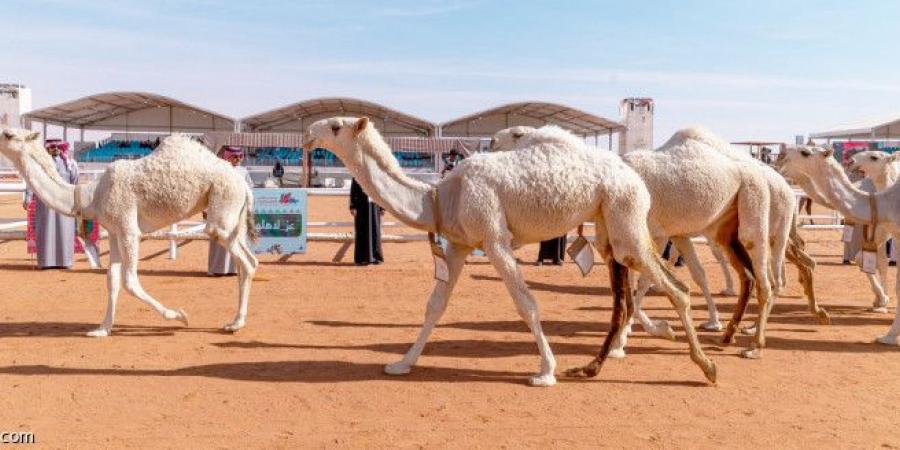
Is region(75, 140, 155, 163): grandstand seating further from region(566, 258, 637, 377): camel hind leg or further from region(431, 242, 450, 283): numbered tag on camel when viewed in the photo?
region(566, 258, 637, 377): camel hind leg

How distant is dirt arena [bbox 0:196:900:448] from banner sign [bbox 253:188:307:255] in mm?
3660

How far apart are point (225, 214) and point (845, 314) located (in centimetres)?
712

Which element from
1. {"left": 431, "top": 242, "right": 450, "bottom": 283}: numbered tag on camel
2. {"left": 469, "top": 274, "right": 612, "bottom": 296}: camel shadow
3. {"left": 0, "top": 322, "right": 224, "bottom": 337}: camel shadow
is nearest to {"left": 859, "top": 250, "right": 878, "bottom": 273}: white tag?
{"left": 469, "top": 274, "right": 612, "bottom": 296}: camel shadow

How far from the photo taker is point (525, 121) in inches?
1833

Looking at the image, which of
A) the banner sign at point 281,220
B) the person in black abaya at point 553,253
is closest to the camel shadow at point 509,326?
the person in black abaya at point 553,253

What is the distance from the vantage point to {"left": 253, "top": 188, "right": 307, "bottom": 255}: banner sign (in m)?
13.3

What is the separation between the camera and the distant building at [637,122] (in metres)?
44.6

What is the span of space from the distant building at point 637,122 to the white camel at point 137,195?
39934 millimetres

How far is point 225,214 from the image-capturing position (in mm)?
6973

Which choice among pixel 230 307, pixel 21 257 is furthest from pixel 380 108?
pixel 230 307

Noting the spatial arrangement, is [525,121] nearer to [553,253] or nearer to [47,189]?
[553,253]

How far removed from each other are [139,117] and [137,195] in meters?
43.2

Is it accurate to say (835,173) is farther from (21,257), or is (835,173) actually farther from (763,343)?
(21,257)

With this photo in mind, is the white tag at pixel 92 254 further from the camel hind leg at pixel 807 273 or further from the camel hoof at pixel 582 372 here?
the camel hind leg at pixel 807 273
